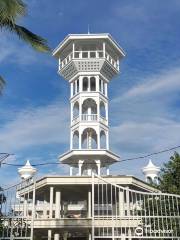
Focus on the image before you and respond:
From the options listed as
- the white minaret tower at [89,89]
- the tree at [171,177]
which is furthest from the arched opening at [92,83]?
the tree at [171,177]

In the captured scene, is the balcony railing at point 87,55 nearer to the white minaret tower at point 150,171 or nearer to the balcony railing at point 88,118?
the balcony railing at point 88,118

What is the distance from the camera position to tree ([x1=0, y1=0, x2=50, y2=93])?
38.7 feet

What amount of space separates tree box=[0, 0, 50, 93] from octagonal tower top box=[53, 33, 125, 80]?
30114mm

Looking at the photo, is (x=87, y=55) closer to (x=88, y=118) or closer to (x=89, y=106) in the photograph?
(x=89, y=106)

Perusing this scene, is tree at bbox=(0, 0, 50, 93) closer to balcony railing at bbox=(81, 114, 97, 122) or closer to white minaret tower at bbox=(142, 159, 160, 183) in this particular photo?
balcony railing at bbox=(81, 114, 97, 122)

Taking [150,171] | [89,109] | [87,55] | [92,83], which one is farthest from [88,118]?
[150,171]

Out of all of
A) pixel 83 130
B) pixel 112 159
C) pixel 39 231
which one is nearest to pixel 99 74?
pixel 83 130

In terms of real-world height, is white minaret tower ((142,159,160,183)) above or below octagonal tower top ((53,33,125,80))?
below

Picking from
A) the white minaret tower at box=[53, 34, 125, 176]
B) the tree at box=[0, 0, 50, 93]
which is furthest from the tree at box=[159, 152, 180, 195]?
the white minaret tower at box=[53, 34, 125, 176]

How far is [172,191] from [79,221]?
43.5 feet

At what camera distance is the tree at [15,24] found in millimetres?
11797

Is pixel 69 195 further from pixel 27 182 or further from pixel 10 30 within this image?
pixel 10 30

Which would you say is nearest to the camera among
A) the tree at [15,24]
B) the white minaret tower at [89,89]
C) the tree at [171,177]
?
the tree at [15,24]

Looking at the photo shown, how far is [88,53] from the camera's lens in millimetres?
44031
